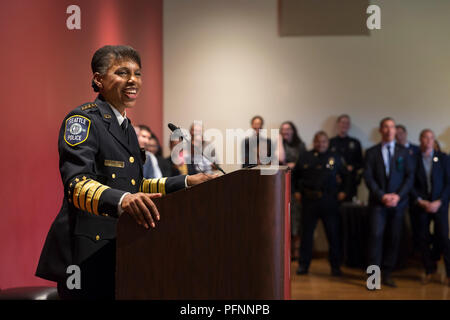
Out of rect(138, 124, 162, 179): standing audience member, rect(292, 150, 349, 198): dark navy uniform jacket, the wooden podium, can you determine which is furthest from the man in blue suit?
the wooden podium

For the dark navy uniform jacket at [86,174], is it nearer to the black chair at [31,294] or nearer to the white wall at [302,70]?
the black chair at [31,294]

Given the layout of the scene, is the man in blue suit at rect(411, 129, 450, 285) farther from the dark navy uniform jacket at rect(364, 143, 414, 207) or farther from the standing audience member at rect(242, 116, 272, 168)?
the standing audience member at rect(242, 116, 272, 168)

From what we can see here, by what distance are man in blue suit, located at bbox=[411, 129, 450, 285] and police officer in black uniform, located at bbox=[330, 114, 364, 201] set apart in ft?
4.03

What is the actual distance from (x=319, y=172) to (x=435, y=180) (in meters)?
1.21

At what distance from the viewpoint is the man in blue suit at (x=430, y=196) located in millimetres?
5842

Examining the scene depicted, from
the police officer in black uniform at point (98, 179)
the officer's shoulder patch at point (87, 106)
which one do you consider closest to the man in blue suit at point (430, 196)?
the police officer in black uniform at point (98, 179)

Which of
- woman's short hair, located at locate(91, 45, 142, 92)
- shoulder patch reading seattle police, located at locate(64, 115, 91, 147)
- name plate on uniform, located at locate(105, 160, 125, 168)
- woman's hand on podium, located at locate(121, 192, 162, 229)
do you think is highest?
woman's short hair, located at locate(91, 45, 142, 92)

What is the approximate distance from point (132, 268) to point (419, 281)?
5101mm

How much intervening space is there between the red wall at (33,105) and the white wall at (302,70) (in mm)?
3751

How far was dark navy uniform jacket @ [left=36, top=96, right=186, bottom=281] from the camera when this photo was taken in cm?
159

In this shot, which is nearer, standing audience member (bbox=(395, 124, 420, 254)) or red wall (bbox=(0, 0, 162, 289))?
red wall (bbox=(0, 0, 162, 289))

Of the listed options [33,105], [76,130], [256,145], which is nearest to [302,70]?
[256,145]

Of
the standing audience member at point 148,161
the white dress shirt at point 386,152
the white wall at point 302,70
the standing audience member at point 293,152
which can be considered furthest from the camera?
the white wall at point 302,70
